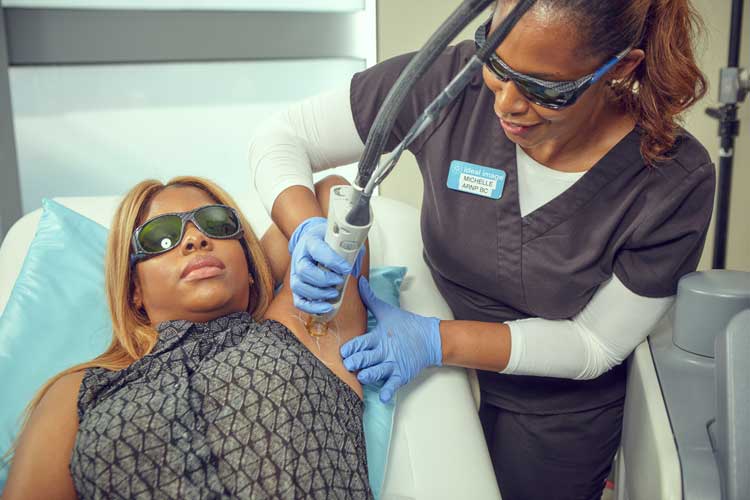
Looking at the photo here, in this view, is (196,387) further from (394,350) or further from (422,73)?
(422,73)

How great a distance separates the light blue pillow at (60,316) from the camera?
1.19m

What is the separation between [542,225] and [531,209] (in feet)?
0.12

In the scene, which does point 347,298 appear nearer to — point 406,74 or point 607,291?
point 607,291

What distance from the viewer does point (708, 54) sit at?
2.08 m

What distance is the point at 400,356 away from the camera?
1201mm

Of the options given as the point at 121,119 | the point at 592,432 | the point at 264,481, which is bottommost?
the point at 592,432

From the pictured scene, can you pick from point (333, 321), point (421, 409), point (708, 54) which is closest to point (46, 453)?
point (333, 321)

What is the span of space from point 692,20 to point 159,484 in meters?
1.07

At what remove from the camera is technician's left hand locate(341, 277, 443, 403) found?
118 centimetres

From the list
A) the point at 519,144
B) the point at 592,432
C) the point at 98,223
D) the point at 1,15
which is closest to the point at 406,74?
the point at 519,144

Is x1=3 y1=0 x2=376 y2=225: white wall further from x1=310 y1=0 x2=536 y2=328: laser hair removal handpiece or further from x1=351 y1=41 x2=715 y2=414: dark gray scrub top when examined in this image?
x1=310 y1=0 x2=536 y2=328: laser hair removal handpiece

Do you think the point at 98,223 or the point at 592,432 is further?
the point at 98,223

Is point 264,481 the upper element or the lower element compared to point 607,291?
lower

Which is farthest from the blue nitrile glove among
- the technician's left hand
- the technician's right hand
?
the technician's left hand
